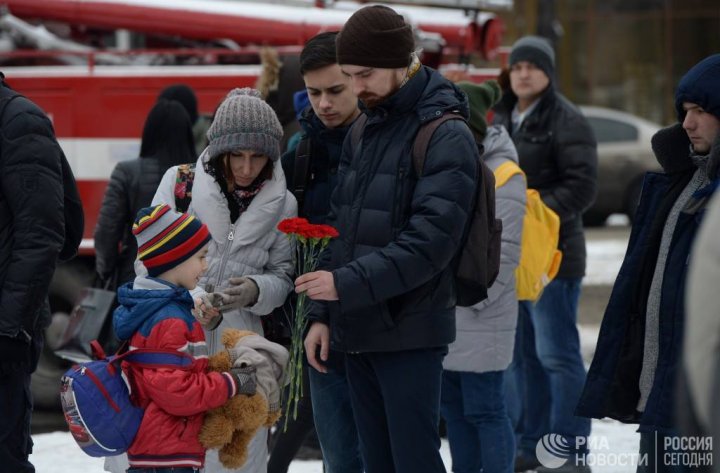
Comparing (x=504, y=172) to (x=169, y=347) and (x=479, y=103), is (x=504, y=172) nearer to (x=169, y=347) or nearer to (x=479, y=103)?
(x=479, y=103)

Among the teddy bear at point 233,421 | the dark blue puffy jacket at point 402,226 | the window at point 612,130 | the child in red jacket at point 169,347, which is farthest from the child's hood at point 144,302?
the window at point 612,130

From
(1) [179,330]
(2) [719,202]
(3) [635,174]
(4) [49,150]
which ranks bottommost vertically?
(3) [635,174]

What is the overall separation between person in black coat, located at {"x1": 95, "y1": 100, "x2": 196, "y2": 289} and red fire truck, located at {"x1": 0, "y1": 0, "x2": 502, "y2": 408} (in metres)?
1.61

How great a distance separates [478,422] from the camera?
550cm

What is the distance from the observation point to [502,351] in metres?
5.53

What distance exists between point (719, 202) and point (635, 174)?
15925mm

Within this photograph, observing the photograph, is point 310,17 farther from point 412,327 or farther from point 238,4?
point 412,327

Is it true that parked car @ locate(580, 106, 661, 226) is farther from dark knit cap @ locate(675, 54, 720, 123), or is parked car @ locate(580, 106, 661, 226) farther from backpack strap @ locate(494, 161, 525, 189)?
dark knit cap @ locate(675, 54, 720, 123)

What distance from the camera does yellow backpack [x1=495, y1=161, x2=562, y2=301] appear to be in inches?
233

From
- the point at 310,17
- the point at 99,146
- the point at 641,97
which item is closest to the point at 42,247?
the point at 99,146

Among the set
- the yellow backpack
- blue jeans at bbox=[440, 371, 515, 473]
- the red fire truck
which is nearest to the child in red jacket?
blue jeans at bbox=[440, 371, 515, 473]

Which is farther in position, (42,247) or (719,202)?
(42,247)

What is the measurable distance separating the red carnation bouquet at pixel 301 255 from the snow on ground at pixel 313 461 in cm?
194

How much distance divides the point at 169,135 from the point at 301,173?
1.76m
